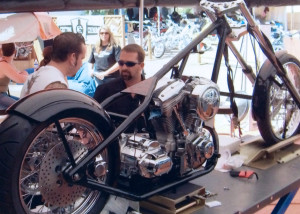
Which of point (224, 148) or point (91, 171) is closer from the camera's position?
point (91, 171)

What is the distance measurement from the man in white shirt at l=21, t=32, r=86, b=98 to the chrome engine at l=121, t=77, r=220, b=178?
0.69 metres

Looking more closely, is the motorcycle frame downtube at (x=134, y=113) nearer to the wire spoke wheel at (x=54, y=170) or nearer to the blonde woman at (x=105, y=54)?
the wire spoke wheel at (x=54, y=170)

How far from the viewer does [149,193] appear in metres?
2.03

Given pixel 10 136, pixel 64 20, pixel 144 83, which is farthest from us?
pixel 64 20

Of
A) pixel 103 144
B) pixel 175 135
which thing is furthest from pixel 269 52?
pixel 103 144

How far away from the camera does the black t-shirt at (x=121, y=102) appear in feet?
7.63

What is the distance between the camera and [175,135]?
2.23m

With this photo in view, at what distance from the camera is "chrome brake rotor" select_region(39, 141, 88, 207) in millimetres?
1873

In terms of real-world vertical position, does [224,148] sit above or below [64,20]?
below

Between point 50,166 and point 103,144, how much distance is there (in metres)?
0.23

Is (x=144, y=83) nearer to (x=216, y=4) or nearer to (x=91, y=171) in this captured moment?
→ (x=91, y=171)

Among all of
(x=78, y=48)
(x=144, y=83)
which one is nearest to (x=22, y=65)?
(x=78, y=48)

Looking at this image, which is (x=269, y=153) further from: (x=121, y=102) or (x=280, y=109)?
(x=121, y=102)

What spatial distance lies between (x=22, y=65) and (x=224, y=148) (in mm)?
5772
